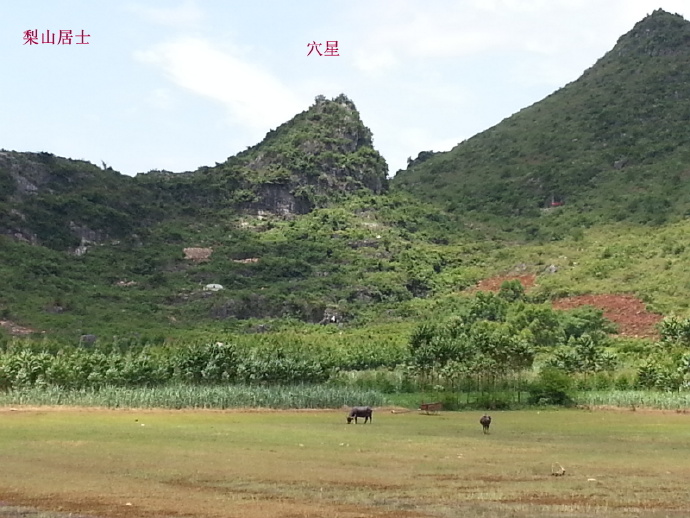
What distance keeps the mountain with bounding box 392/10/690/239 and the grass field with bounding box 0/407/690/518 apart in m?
104

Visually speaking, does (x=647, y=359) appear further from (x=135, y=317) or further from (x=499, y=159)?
(x=499, y=159)

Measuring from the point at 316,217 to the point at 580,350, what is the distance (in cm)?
8015

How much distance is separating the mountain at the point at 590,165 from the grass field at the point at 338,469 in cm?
10361

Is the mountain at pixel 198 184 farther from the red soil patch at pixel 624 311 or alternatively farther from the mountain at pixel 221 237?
the red soil patch at pixel 624 311

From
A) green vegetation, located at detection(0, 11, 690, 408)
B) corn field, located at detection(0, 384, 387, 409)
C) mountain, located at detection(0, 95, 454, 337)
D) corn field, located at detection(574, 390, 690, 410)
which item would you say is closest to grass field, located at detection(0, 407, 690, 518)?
corn field, located at detection(0, 384, 387, 409)

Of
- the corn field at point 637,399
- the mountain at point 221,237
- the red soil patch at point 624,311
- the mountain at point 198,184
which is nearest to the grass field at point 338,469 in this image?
the corn field at point 637,399

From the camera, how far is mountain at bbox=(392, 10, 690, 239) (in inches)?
5748

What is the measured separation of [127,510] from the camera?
796 inches

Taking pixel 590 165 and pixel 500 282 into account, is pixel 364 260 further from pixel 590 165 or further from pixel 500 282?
pixel 590 165

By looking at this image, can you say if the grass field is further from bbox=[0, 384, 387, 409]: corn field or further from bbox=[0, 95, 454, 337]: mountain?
bbox=[0, 95, 454, 337]: mountain

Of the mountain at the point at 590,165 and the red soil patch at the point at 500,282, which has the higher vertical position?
the mountain at the point at 590,165

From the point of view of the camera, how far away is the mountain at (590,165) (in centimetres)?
14600

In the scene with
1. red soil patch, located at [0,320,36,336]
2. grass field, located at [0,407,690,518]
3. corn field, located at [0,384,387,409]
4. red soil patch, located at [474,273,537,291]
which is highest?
red soil patch, located at [474,273,537,291]

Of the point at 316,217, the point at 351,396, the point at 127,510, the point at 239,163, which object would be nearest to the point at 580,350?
the point at 351,396
